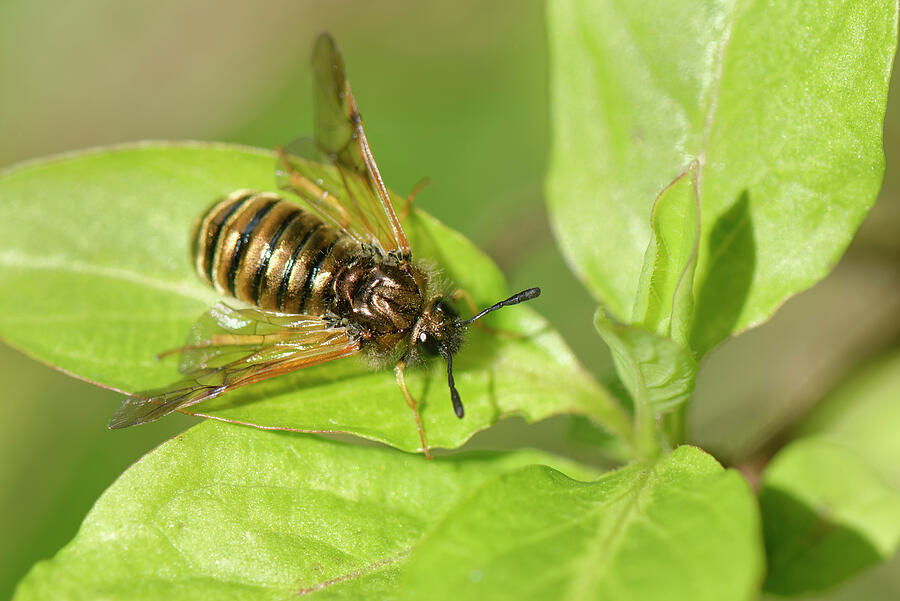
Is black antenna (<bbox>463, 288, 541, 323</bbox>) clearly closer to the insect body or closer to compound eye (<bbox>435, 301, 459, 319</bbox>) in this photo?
the insect body

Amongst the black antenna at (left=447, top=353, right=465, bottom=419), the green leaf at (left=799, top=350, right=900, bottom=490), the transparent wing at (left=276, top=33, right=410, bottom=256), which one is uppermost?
the transparent wing at (left=276, top=33, right=410, bottom=256)

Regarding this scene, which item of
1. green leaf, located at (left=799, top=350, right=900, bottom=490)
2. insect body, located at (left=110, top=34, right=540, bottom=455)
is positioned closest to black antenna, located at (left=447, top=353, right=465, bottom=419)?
insect body, located at (left=110, top=34, right=540, bottom=455)

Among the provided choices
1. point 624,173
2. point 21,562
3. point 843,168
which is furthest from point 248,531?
point 21,562

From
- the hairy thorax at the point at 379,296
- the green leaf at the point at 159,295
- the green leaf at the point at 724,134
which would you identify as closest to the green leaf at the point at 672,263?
the green leaf at the point at 724,134

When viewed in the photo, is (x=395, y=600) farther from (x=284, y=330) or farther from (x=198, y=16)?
(x=198, y=16)

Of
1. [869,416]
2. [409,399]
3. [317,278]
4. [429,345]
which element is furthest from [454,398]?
[869,416]

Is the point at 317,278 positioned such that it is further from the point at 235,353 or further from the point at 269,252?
the point at 235,353
